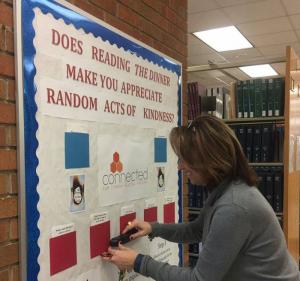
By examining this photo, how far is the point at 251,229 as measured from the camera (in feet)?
3.91

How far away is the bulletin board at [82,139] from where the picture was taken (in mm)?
1173

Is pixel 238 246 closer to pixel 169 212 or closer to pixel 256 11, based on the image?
pixel 169 212

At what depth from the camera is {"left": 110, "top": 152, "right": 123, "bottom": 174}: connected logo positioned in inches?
60.6

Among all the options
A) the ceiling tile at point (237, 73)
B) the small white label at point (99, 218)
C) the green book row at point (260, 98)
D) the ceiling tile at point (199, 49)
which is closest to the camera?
the small white label at point (99, 218)

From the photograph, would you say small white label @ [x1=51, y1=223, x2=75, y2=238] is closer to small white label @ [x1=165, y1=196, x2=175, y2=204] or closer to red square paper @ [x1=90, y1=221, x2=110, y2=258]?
red square paper @ [x1=90, y1=221, x2=110, y2=258]

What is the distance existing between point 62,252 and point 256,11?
386cm

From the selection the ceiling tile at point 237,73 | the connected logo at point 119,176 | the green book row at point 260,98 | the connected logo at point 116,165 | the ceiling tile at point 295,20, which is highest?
the ceiling tile at point 295,20

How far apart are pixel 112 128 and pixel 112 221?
389 mm

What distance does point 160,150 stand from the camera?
6.20 feet

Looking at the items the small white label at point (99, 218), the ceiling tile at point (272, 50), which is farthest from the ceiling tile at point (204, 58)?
the small white label at point (99, 218)

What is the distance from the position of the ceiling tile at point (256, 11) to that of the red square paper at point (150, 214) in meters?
3.07

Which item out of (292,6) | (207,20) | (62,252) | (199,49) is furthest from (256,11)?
(62,252)

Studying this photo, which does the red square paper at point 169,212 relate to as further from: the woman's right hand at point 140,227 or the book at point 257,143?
the book at point 257,143

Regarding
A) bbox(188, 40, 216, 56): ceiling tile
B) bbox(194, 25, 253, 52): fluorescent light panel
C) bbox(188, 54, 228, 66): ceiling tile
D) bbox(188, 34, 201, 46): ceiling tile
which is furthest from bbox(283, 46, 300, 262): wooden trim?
bbox(188, 54, 228, 66): ceiling tile
